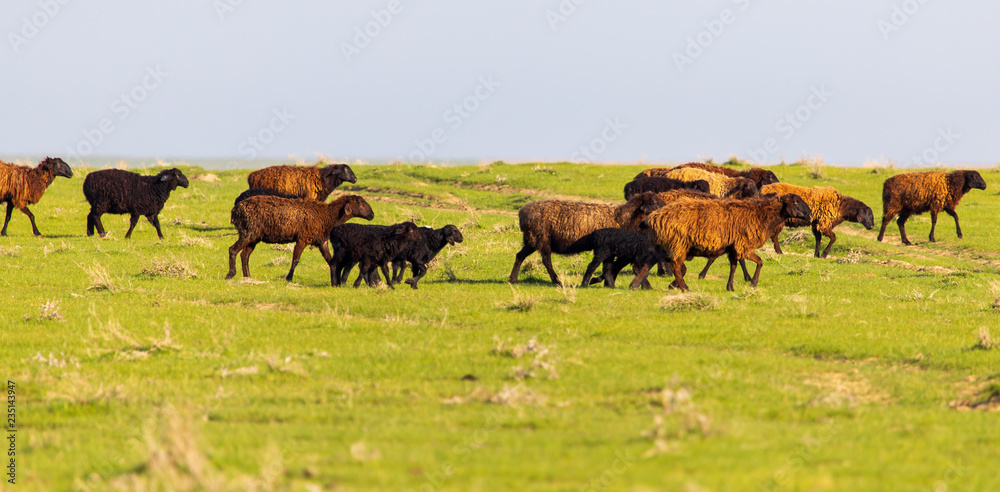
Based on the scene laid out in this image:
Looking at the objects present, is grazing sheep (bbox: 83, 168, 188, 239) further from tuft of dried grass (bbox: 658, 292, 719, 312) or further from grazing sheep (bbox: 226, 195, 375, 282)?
tuft of dried grass (bbox: 658, 292, 719, 312)

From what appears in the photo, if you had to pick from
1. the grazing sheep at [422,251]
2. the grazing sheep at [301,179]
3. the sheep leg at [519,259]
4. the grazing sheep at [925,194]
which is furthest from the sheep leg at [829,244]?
the grazing sheep at [301,179]

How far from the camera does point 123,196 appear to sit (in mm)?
24578

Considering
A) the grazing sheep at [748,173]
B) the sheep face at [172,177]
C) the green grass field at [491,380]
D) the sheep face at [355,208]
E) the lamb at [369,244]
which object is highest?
the grazing sheep at [748,173]

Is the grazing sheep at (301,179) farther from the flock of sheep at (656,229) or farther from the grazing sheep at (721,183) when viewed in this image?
the grazing sheep at (721,183)

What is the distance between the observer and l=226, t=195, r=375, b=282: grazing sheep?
17.4 meters

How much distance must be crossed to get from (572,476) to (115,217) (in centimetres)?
2849

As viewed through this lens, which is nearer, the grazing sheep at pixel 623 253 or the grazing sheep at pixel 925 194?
the grazing sheep at pixel 623 253

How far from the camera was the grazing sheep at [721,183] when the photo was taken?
25922mm

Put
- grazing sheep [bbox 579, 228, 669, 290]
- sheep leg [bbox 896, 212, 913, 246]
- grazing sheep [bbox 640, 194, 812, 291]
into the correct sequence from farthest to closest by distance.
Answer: sheep leg [bbox 896, 212, 913, 246]
grazing sheep [bbox 579, 228, 669, 290]
grazing sheep [bbox 640, 194, 812, 291]

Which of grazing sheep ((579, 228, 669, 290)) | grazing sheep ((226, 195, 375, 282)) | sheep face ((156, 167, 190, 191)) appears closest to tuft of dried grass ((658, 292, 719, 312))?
grazing sheep ((579, 228, 669, 290))

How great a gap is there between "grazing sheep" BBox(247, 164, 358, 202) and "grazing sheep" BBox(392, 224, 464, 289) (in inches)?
411

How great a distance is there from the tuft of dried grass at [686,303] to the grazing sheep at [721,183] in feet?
37.1

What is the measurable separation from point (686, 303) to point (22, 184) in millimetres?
20372

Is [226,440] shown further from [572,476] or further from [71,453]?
[572,476]
